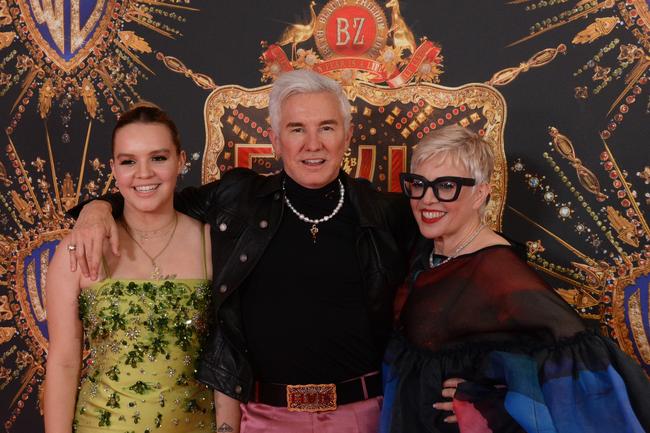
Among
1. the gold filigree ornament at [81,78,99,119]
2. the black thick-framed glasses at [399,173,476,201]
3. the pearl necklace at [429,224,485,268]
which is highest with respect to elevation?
the gold filigree ornament at [81,78,99,119]

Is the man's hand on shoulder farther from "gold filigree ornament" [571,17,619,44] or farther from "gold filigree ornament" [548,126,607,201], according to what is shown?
"gold filigree ornament" [571,17,619,44]

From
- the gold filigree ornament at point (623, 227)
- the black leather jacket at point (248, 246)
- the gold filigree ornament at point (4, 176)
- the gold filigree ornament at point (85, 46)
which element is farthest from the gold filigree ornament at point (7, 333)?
the gold filigree ornament at point (623, 227)

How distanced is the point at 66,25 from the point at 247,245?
1573 mm

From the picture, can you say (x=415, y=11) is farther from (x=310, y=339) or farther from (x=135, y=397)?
(x=135, y=397)

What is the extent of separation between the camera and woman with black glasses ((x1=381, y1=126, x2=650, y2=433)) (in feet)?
6.23

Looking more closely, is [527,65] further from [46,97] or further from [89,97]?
[46,97]

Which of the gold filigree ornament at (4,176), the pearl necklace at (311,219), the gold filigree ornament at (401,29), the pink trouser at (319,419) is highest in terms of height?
the gold filigree ornament at (401,29)

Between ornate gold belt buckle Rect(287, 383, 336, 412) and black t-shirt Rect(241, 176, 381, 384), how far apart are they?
0.08ft

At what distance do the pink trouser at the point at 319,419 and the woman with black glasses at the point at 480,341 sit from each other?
0.43 feet

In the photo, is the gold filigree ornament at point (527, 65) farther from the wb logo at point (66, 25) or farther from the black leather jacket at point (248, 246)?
the wb logo at point (66, 25)

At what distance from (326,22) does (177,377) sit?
1664 millimetres

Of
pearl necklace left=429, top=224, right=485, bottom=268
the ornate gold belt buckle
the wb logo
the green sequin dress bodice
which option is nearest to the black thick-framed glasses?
pearl necklace left=429, top=224, right=485, bottom=268

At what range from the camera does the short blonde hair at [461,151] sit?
89.0 inches

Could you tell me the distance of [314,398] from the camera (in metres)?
2.34
